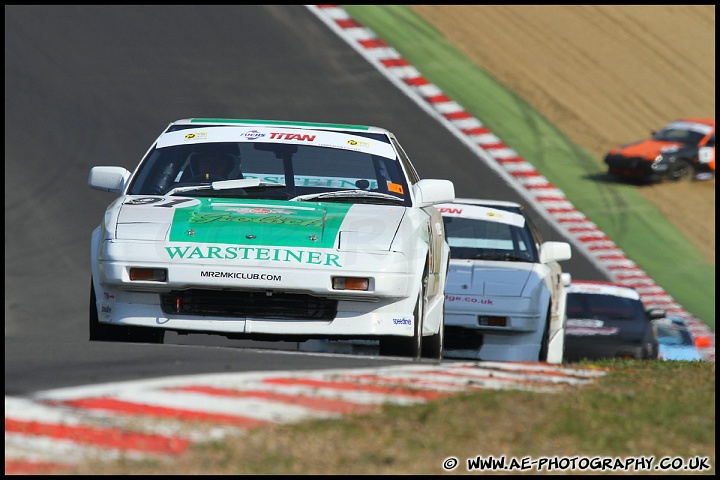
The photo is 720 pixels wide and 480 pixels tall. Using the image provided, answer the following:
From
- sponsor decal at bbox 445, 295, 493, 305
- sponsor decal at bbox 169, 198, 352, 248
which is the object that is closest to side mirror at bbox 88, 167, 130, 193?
sponsor decal at bbox 169, 198, 352, 248

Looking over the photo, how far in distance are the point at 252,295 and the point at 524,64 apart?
70.4 ft

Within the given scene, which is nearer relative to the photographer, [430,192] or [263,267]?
[263,267]

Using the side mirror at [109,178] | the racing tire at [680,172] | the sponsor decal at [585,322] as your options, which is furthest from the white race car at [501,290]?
the racing tire at [680,172]

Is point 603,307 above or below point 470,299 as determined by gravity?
below

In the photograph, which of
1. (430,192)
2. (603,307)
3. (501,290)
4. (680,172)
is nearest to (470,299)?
(501,290)

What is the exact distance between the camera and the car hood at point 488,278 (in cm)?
1120

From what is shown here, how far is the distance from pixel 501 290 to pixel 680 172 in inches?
573

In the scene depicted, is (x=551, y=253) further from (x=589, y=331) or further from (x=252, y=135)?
(x=252, y=135)

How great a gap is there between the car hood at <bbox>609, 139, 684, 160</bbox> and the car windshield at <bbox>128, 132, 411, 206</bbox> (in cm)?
1573

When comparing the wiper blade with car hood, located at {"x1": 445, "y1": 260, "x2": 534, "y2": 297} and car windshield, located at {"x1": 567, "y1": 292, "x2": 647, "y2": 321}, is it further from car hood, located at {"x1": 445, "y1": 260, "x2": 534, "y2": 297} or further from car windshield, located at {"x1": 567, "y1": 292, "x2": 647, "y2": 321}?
car windshield, located at {"x1": 567, "y1": 292, "x2": 647, "y2": 321}

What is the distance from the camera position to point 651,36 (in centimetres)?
3212

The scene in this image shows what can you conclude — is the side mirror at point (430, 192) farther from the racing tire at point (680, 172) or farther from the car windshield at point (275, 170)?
the racing tire at point (680, 172)

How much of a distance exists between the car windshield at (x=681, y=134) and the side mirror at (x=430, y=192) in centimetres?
1686

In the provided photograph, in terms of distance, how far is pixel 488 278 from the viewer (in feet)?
37.4
